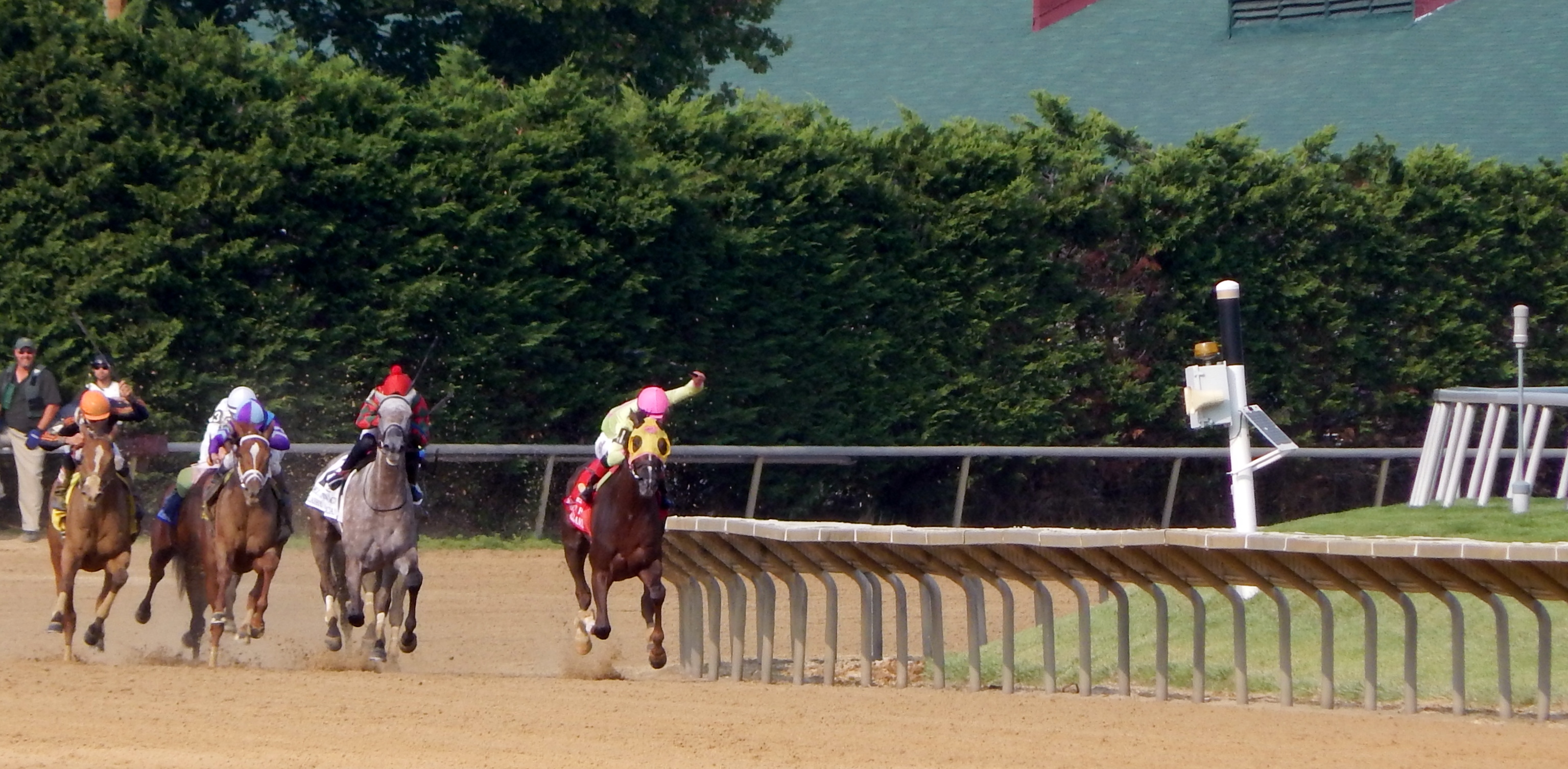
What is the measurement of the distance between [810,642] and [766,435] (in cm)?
449

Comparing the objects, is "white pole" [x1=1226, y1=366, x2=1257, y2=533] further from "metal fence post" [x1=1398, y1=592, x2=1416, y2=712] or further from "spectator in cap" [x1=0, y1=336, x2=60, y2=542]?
"spectator in cap" [x1=0, y1=336, x2=60, y2=542]

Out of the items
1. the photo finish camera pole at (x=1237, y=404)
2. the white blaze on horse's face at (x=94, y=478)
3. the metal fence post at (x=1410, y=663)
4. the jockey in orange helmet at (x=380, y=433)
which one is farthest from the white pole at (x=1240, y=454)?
the white blaze on horse's face at (x=94, y=478)

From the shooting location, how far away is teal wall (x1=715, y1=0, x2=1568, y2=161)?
87.3 feet

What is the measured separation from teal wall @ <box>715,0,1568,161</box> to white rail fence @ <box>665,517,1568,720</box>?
634 inches

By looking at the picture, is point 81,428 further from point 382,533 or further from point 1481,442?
point 1481,442

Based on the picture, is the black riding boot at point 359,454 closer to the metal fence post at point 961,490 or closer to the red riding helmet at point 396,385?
the red riding helmet at point 396,385

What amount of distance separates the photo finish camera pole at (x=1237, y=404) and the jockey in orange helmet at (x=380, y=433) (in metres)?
4.44

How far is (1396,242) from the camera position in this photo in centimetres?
1973

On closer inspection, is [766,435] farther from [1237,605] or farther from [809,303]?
[1237,605]

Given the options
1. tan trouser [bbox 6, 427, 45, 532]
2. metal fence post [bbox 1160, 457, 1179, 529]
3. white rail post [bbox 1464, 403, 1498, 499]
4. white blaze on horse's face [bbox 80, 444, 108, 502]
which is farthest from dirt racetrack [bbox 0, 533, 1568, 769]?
metal fence post [bbox 1160, 457, 1179, 529]

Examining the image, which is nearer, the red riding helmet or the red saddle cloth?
the red riding helmet

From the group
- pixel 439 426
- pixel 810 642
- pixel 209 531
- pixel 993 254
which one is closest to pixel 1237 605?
pixel 810 642

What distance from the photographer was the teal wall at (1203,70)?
26.6 metres

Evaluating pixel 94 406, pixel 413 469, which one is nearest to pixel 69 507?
pixel 94 406
